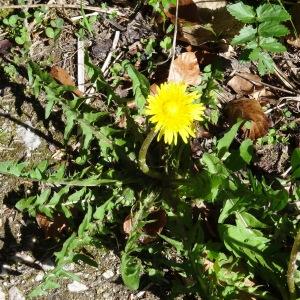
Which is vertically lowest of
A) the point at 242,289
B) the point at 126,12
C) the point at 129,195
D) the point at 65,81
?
the point at 242,289

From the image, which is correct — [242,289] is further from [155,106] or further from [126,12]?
[126,12]

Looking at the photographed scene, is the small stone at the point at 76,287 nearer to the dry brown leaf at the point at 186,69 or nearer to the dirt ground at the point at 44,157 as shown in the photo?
the dirt ground at the point at 44,157

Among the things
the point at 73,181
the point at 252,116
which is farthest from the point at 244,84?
the point at 73,181

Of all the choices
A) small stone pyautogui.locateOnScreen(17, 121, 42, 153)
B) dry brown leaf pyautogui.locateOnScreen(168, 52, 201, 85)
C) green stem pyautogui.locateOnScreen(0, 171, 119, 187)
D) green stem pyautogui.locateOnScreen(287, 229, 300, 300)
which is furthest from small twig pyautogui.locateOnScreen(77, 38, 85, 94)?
green stem pyautogui.locateOnScreen(287, 229, 300, 300)

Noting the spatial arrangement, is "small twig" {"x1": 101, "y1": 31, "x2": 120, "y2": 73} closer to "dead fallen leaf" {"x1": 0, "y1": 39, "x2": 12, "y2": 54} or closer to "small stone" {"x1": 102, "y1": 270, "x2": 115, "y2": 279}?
"dead fallen leaf" {"x1": 0, "y1": 39, "x2": 12, "y2": 54}

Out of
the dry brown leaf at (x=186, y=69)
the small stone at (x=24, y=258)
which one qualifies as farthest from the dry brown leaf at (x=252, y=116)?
the small stone at (x=24, y=258)

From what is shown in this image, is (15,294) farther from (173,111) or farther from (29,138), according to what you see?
(173,111)

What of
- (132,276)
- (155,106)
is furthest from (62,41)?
(132,276)
